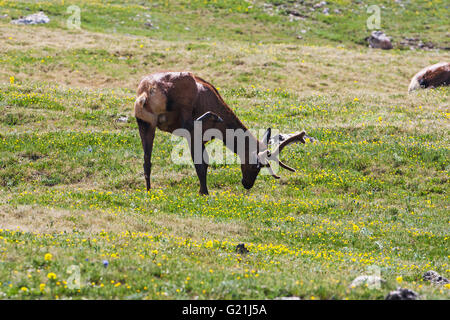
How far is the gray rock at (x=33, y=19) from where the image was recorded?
1603 inches

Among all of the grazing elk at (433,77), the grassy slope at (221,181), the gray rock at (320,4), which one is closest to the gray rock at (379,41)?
the grassy slope at (221,181)

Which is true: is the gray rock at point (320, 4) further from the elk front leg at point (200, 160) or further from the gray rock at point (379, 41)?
the elk front leg at point (200, 160)

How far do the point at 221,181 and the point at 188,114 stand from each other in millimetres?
3453

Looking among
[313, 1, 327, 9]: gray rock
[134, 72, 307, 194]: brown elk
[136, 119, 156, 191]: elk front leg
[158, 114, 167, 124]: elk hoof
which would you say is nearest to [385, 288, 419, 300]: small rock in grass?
[134, 72, 307, 194]: brown elk

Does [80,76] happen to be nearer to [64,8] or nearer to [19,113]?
[19,113]

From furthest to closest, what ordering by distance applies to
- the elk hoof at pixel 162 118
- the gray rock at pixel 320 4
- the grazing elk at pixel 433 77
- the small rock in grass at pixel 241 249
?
the gray rock at pixel 320 4 → the grazing elk at pixel 433 77 → the elk hoof at pixel 162 118 → the small rock in grass at pixel 241 249

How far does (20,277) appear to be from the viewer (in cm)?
752

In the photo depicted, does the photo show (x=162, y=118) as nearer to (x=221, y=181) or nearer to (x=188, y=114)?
(x=188, y=114)

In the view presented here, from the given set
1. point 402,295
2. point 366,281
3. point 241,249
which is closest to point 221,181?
point 241,249

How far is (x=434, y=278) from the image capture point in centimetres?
959

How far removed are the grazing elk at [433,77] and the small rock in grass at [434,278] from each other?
22519 mm

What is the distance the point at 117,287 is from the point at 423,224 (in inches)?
383
